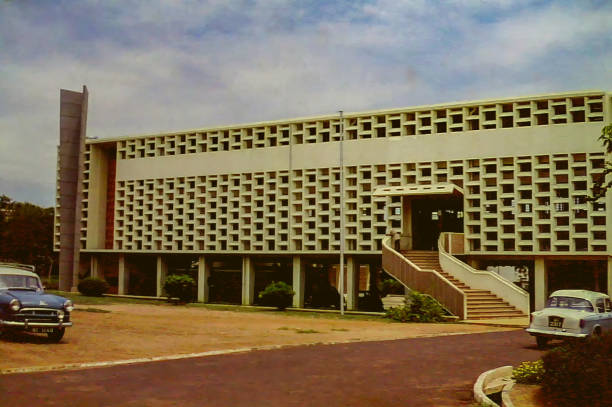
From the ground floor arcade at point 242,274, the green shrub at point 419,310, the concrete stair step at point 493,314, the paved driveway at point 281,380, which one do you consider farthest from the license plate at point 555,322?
the ground floor arcade at point 242,274

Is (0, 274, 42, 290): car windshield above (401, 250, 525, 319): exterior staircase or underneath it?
above

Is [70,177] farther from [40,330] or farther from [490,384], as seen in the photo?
[490,384]

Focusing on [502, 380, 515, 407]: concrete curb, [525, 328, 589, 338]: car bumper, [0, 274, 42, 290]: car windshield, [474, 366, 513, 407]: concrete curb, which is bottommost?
[474, 366, 513, 407]: concrete curb

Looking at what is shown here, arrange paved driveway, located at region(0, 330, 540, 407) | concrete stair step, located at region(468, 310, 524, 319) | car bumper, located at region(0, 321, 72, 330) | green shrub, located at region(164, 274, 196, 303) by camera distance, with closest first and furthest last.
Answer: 1. paved driveway, located at region(0, 330, 540, 407)
2. car bumper, located at region(0, 321, 72, 330)
3. concrete stair step, located at region(468, 310, 524, 319)
4. green shrub, located at region(164, 274, 196, 303)

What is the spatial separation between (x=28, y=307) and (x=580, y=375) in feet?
39.1

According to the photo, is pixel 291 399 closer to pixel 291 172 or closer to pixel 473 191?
pixel 473 191

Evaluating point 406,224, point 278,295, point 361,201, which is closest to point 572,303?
point 406,224

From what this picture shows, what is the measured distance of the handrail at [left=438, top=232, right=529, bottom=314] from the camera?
1166 inches

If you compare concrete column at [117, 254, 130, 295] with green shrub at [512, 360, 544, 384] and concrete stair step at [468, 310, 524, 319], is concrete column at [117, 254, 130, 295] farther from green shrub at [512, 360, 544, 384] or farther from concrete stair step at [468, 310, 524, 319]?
green shrub at [512, 360, 544, 384]

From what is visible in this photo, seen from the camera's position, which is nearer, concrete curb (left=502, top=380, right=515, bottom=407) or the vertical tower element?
concrete curb (left=502, top=380, right=515, bottom=407)

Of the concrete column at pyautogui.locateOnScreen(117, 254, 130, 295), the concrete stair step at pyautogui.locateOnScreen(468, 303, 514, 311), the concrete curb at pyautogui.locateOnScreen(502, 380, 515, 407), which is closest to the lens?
the concrete curb at pyautogui.locateOnScreen(502, 380, 515, 407)

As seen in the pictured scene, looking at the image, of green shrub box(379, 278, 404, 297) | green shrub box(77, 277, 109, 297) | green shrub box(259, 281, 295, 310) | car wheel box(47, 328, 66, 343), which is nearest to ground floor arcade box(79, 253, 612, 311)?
green shrub box(379, 278, 404, 297)

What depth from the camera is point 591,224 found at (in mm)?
31266

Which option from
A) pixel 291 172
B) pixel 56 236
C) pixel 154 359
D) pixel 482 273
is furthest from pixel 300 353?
pixel 56 236
